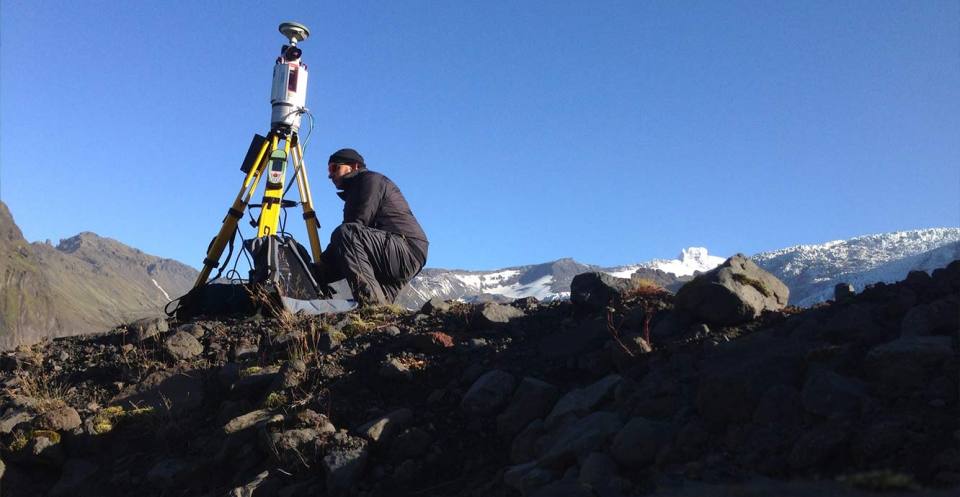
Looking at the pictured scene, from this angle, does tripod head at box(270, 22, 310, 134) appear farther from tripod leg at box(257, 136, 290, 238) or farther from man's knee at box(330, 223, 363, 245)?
man's knee at box(330, 223, 363, 245)

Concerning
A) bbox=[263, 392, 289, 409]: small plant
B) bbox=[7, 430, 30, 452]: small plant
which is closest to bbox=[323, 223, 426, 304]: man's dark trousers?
bbox=[263, 392, 289, 409]: small plant

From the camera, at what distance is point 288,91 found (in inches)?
386

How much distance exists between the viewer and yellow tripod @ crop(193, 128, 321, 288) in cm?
934

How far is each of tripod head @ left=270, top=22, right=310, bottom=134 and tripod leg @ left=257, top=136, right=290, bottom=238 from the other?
0.25 meters

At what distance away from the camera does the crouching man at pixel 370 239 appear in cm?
865

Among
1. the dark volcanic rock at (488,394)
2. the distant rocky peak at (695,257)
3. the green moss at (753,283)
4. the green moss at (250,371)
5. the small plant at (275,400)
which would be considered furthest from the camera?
the distant rocky peak at (695,257)

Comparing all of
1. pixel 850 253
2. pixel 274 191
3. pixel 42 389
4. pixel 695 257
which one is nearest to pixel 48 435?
pixel 42 389

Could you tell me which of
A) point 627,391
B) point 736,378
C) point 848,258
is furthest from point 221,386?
point 848,258

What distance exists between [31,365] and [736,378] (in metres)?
6.58

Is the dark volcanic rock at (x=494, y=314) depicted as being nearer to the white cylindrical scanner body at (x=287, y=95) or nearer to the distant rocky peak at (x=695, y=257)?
the white cylindrical scanner body at (x=287, y=95)

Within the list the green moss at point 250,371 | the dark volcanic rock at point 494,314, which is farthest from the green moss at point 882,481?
the green moss at point 250,371

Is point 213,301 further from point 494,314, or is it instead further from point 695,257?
point 695,257

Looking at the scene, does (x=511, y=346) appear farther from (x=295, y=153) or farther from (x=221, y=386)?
(x=295, y=153)

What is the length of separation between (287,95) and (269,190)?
1.19 meters
